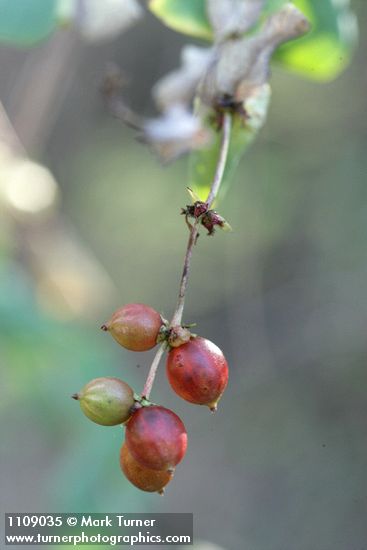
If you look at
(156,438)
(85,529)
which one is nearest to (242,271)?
(85,529)

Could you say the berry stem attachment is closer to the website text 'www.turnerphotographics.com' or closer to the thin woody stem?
the thin woody stem

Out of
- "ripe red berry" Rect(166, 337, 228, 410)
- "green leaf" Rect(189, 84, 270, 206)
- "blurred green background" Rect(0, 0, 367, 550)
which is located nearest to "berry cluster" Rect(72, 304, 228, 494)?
"ripe red berry" Rect(166, 337, 228, 410)

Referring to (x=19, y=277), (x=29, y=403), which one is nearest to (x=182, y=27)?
(x=19, y=277)

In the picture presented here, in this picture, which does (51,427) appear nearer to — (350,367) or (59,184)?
(350,367)

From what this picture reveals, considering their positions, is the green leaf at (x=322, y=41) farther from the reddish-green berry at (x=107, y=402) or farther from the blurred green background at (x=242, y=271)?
the blurred green background at (x=242, y=271)

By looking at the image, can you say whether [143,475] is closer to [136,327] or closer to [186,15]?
[136,327]

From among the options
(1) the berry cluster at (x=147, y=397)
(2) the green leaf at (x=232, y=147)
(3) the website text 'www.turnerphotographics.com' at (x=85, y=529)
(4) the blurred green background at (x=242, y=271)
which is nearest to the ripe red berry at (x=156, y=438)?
(1) the berry cluster at (x=147, y=397)

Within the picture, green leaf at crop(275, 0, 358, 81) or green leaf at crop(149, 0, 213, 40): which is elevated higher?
green leaf at crop(149, 0, 213, 40)
